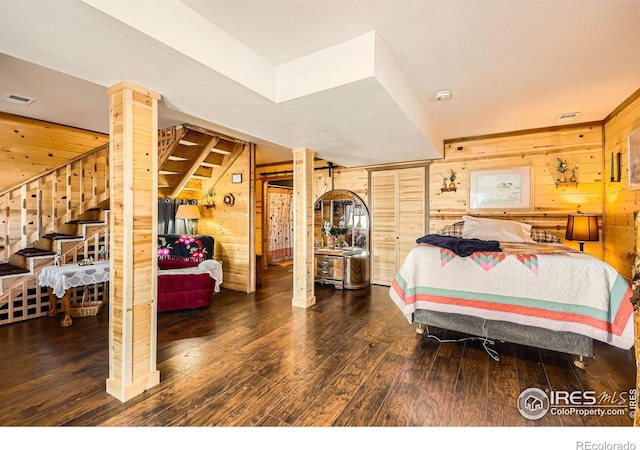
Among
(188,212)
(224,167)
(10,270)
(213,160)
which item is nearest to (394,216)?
(224,167)

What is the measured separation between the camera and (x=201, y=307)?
155 inches

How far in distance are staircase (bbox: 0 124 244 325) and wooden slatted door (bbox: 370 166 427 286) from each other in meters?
2.78

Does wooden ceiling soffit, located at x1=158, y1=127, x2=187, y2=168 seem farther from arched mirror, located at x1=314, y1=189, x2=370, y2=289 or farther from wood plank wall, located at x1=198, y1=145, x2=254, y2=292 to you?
arched mirror, located at x1=314, y1=189, x2=370, y2=289

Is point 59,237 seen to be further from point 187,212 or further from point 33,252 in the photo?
point 187,212

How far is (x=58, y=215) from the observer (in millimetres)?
3975

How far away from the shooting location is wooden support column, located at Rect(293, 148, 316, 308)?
3.95 m

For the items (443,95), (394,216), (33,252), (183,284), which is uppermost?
(443,95)

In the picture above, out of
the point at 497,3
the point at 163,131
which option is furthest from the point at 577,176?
the point at 163,131

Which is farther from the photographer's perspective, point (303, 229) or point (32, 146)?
point (303, 229)

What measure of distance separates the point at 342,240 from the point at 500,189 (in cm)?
268

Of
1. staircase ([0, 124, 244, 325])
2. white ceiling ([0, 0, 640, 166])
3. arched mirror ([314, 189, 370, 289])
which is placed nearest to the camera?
white ceiling ([0, 0, 640, 166])

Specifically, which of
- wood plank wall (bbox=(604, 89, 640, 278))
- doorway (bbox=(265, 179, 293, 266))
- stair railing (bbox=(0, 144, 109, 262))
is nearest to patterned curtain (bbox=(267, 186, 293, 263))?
doorway (bbox=(265, 179, 293, 266))

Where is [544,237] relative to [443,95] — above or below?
below

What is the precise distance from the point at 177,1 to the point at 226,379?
8.14 feet
